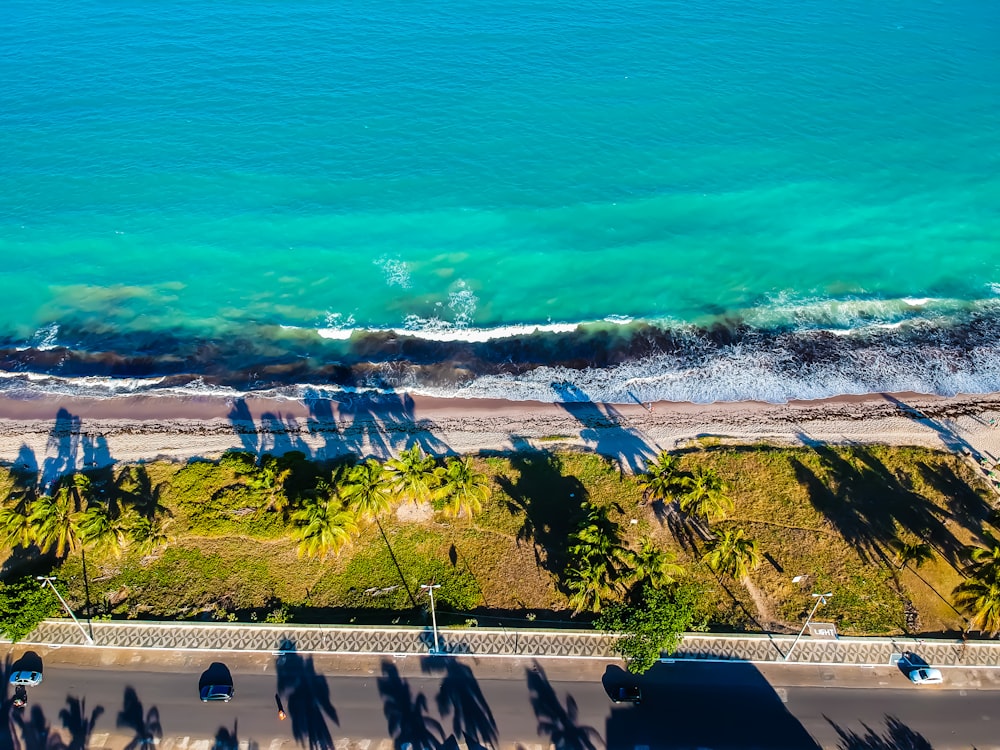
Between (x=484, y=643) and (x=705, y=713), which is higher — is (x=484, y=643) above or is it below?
above

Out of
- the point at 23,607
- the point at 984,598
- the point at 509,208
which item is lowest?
the point at 23,607

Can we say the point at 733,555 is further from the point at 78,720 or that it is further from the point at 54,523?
the point at 54,523

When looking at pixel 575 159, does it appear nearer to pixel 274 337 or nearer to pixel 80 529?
pixel 274 337

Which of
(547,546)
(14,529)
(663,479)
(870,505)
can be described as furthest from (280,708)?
(870,505)

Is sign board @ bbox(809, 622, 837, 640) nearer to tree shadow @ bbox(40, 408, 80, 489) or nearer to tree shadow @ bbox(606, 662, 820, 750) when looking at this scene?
tree shadow @ bbox(606, 662, 820, 750)

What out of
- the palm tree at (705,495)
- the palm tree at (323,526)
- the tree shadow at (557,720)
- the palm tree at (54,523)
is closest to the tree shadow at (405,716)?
the tree shadow at (557,720)

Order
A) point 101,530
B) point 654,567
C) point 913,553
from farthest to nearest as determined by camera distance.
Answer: point 913,553, point 101,530, point 654,567
